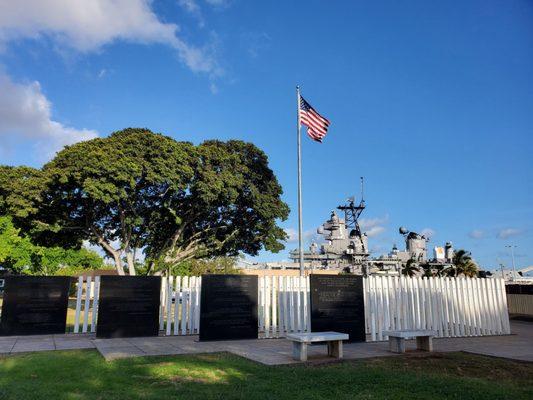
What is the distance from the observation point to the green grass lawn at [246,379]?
6582mm

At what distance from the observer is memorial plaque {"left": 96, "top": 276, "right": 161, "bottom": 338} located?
504 inches

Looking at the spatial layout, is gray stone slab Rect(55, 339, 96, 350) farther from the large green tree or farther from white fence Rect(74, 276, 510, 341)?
the large green tree

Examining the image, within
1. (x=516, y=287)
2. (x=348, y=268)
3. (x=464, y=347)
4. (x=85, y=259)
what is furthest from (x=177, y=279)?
(x=85, y=259)

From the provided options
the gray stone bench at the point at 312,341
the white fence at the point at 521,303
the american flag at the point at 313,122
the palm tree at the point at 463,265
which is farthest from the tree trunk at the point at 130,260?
the palm tree at the point at 463,265

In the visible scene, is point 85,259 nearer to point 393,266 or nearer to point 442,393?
point 393,266

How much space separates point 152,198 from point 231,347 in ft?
40.6

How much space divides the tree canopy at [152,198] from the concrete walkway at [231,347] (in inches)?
313

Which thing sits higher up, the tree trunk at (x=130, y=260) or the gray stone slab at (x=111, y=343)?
the tree trunk at (x=130, y=260)

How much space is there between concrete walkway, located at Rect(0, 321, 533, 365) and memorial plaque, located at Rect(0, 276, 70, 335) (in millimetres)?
474

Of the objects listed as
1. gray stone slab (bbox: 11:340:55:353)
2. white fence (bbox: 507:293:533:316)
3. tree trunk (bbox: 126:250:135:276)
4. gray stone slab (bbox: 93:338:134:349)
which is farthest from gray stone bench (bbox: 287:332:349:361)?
white fence (bbox: 507:293:533:316)

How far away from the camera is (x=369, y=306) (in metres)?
14.6

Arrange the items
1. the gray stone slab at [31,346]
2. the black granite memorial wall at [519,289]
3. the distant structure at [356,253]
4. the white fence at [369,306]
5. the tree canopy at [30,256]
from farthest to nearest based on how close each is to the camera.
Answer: the distant structure at [356,253]
the tree canopy at [30,256]
the black granite memorial wall at [519,289]
the white fence at [369,306]
the gray stone slab at [31,346]

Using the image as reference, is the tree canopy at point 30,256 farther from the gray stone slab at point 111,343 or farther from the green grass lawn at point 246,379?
the green grass lawn at point 246,379

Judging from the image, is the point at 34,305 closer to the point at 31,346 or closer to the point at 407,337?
the point at 31,346
